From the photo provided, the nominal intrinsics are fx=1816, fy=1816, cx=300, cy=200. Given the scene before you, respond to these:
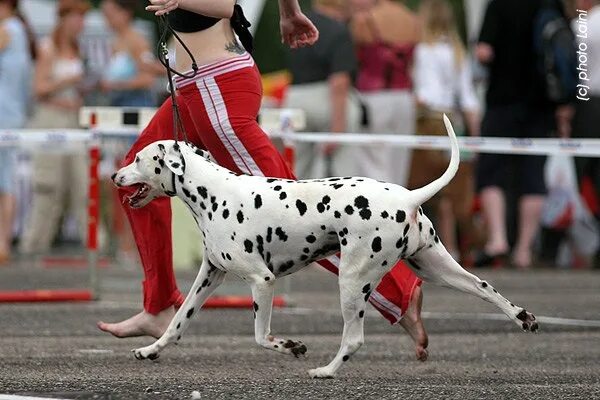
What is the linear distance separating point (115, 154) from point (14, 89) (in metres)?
1.92

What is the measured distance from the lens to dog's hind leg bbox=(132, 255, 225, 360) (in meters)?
7.46

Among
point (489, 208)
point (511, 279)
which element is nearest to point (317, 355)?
point (511, 279)

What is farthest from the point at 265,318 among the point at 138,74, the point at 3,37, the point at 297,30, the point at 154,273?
the point at 138,74

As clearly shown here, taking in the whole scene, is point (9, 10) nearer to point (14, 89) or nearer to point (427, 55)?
point (14, 89)

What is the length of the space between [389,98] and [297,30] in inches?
307

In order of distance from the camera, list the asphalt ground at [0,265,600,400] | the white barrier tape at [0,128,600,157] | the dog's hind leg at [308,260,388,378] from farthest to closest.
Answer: the white barrier tape at [0,128,600,157] < the dog's hind leg at [308,260,388,378] < the asphalt ground at [0,265,600,400]

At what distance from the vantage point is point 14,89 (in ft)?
51.6

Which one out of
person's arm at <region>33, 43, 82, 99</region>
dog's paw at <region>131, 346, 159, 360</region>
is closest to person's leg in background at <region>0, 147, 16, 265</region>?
person's arm at <region>33, 43, 82, 99</region>

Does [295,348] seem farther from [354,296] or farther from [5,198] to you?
[5,198]

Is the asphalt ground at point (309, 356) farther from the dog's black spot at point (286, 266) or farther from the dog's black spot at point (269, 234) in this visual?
the dog's black spot at point (269, 234)

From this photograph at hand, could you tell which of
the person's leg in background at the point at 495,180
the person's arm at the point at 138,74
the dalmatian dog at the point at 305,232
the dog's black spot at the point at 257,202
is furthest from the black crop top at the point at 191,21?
the person's arm at the point at 138,74

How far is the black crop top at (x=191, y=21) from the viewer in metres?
7.73

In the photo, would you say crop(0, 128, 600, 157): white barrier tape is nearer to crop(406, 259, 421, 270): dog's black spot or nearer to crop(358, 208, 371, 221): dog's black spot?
crop(406, 259, 421, 270): dog's black spot

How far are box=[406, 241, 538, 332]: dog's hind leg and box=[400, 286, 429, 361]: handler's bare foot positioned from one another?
0.42m
